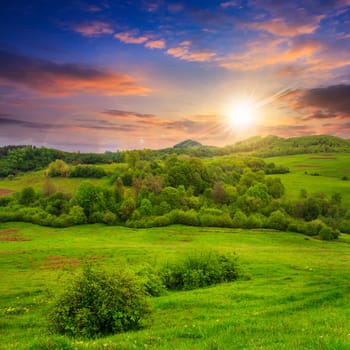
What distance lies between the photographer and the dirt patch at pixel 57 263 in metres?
50.1

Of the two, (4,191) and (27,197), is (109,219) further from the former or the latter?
(4,191)

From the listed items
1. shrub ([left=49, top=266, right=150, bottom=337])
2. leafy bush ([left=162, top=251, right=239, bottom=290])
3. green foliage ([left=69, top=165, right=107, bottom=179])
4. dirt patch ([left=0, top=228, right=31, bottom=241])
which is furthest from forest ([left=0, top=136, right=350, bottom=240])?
shrub ([left=49, top=266, right=150, bottom=337])

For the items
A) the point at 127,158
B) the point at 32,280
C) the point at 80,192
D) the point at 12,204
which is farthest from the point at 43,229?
the point at 127,158

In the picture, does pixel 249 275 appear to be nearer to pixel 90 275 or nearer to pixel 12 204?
pixel 90 275

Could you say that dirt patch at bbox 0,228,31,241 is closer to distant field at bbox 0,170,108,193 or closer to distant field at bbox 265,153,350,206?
distant field at bbox 0,170,108,193

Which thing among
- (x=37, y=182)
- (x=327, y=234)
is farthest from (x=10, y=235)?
(x=327, y=234)

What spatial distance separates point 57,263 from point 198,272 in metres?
29.7

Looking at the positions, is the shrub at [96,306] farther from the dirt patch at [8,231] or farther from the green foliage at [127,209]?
the green foliage at [127,209]

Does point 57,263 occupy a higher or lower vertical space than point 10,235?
higher

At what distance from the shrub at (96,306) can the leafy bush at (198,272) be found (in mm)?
17328

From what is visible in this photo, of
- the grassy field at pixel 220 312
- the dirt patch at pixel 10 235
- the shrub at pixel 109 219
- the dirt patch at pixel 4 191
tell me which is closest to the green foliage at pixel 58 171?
the dirt patch at pixel 4 191

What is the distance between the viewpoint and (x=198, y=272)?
1323 inches

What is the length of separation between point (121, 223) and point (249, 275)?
80708 millimetres

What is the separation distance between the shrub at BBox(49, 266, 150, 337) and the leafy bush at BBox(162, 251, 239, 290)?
56.9 ft
